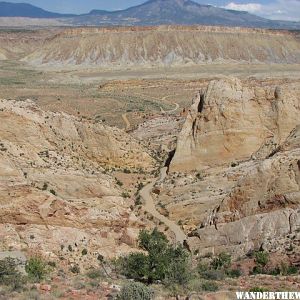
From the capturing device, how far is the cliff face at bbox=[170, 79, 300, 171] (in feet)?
119

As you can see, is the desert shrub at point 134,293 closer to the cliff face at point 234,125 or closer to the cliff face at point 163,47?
the cliff face at point 234,125

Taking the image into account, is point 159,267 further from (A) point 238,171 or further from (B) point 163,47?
(B) point 163,47

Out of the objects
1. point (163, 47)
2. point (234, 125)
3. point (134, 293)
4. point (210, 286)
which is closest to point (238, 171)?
point (234, 125)

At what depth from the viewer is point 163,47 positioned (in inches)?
6388

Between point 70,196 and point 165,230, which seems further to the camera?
point 165,230

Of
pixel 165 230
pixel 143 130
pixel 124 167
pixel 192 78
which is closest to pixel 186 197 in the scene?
pixel 165 230

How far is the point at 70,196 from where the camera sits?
86.5 ft

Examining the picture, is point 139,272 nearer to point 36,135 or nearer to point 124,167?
point 36,135

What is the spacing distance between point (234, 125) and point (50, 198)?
16.3 meters

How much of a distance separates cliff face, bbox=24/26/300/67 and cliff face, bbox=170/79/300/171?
118 meters

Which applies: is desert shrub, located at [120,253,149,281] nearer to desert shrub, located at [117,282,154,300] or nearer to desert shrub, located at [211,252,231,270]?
desert shrub, located at [211,252,231,270]

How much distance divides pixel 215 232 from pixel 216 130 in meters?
12.3

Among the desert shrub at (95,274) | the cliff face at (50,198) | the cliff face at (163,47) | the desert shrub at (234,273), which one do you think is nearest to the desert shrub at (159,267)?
the desert shrub at (95,274)

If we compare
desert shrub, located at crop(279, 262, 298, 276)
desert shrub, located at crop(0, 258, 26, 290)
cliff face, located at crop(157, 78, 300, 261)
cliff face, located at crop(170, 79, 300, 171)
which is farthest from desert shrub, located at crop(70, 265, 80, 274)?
cliff face, located at crop(170, 79, 300, 171)
